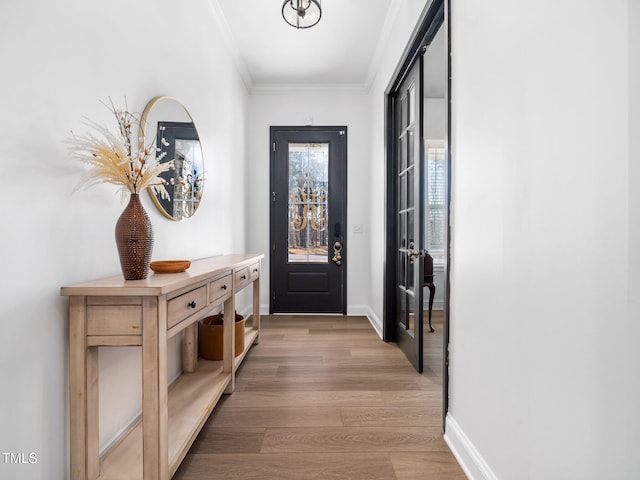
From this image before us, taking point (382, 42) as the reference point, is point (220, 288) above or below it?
below

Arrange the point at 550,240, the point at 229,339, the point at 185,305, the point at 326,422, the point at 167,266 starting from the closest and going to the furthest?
the point at 550,240 → the point at 185,305 → the point at 167,266 → the point at 326,422 → the point at 229,339

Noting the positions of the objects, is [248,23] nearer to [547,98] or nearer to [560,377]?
[547,98]

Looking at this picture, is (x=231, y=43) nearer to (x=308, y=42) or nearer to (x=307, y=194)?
(x=308, y=42)

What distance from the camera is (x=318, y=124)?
13.9 feet

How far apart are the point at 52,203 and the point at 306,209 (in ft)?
10.3

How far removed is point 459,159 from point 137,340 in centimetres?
149

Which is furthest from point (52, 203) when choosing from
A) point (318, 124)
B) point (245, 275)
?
point (318, 124)

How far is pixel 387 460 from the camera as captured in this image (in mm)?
1550

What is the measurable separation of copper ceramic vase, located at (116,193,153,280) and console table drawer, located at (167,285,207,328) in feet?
0.57

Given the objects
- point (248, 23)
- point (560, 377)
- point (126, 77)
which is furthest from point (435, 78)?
point (560, 377)

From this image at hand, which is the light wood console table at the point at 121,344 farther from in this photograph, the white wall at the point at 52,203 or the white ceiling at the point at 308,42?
the white ceiling at the point at 308,42

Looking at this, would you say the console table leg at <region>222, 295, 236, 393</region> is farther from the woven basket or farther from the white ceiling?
the white ceiling

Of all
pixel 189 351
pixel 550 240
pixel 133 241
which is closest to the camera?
pixel 550 240

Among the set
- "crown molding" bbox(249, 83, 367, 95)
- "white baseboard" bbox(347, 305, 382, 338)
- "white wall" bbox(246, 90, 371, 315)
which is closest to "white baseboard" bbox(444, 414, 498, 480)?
"white baseboard" bbox(347, 305, 382, 338)
